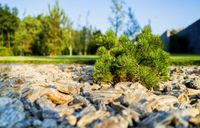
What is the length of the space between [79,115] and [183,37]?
28760 mm

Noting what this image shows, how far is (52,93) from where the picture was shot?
497cm

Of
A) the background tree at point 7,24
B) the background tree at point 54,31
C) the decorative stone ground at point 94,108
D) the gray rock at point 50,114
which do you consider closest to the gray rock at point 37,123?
the decorative stone ground at point 94,108

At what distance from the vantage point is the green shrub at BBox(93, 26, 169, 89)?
21.0ft

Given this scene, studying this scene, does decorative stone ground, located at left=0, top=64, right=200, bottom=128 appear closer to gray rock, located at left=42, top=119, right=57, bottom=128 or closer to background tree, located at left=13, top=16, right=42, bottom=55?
gray rock, located at left=42, top=119, right=57, bottom=128

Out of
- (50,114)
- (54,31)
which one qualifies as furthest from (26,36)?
(50,114)

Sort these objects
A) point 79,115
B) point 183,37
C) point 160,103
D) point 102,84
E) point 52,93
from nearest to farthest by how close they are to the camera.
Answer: point 79,115 < point 160,103 < point 52,93 < point 102,84 < point 183,37

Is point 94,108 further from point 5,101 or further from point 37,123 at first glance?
point 5,101

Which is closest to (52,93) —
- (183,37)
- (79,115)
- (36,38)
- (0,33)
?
(79,115)

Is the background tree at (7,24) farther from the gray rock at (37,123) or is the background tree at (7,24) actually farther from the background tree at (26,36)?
the gray rock at (37,123)

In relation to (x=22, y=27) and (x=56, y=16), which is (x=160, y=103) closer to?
(x=56, y=16)

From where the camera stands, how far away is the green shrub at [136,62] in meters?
6.39

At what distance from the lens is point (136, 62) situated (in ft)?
22.0

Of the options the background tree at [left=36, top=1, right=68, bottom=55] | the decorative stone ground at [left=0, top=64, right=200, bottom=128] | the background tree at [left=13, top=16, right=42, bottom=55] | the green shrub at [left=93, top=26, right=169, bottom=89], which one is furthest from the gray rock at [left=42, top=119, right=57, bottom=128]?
the background tree at [left=13, top=16, right=42, bottom=55]

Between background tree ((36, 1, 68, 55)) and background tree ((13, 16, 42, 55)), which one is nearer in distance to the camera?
background tree ((36, 1, 68, 55))
